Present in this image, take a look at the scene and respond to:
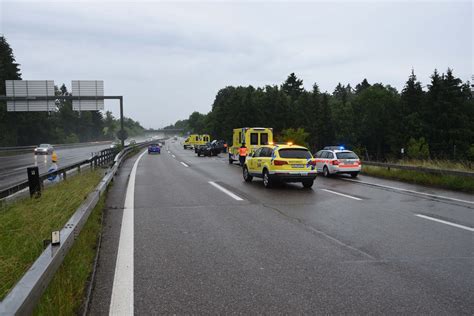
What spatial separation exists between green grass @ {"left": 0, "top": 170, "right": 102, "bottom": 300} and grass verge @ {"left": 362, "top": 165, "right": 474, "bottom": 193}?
1275 centimetres

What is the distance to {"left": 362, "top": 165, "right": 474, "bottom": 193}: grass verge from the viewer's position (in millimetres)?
13976

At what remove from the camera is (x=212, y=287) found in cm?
451

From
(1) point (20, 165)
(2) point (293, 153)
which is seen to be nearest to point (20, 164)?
(1) point (20, 165)

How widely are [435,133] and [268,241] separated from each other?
233 feet

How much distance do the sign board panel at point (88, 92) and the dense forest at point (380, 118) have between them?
85.4 feet

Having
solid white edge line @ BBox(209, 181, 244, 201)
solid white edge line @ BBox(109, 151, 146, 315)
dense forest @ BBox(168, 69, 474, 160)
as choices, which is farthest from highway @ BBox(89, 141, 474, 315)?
dense forest @ BBox(168, 69, 474, 160)

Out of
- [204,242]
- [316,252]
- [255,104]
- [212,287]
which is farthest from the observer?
[255,104]

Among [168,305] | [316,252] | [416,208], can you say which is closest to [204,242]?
[316,252]

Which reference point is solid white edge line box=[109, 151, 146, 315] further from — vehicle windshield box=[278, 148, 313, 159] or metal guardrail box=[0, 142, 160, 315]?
vehicle windshield box=[278, 148, 313, 159]

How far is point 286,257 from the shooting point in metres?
5.66

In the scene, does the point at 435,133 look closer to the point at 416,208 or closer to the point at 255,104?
the point at 255,104

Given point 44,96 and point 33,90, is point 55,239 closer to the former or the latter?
point 44,96

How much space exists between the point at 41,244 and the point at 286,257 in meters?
3.68

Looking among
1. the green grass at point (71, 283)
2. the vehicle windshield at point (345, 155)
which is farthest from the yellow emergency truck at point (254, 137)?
the green grass at point (71, 283)
